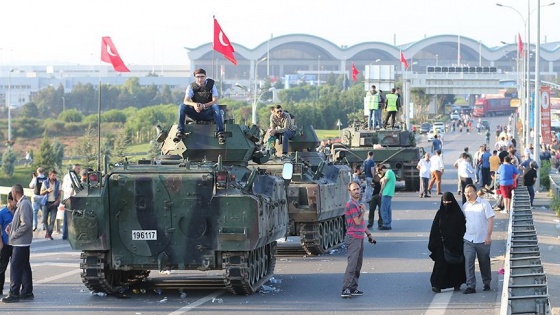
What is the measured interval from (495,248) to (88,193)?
932cm

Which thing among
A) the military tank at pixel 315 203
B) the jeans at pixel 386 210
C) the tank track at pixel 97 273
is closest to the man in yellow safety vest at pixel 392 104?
the jeans at pixel 386 210

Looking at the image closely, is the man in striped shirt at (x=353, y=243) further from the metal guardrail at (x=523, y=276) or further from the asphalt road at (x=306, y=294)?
the metal guardrail at (x=523, y=276)

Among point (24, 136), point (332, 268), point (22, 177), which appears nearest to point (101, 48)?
point (332, 268)

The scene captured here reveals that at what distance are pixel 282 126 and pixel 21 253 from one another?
408 inches

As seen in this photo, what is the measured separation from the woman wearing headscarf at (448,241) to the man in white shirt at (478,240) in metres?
0.11

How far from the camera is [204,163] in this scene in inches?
705

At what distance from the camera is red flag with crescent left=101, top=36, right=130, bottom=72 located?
4019 centimetres

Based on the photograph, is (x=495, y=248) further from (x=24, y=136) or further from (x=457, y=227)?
(x=24, y=136)

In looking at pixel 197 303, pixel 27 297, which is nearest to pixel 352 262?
pixel 197 303

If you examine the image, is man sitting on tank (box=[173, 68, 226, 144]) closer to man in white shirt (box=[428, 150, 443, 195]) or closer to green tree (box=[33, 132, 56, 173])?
man in white shirt (box=[428, 150, 443, 195])

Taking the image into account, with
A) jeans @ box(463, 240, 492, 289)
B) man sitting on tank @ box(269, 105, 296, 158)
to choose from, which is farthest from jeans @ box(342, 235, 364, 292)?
man sitting on tank @ box(269, 105, 296, 158)

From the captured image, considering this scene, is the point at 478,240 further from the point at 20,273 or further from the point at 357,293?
the point at 20,273

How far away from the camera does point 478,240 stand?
1777 centimetres

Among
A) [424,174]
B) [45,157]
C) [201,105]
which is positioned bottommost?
[424,174]
